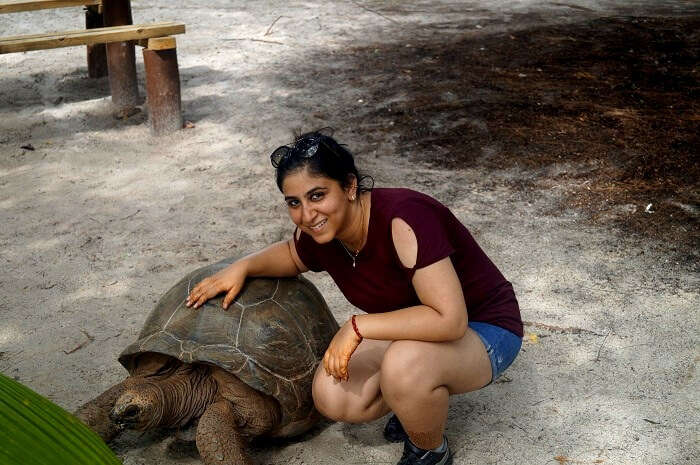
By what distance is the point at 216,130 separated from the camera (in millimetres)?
6160

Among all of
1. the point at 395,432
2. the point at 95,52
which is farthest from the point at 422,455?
the point at 95,52

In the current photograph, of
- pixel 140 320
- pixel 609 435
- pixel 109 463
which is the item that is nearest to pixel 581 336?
pixel 609 435

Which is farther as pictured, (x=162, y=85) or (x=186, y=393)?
(x=162, y=85)

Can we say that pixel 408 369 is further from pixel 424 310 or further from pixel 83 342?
pixel 83 342

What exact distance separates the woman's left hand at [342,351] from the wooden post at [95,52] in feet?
19.1

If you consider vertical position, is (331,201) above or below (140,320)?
above

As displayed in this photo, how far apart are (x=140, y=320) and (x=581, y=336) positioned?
6.87ft

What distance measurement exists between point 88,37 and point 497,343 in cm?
449

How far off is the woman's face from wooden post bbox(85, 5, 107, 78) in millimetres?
5595

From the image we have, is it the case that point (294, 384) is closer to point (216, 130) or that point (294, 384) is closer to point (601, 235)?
point (601, 235)

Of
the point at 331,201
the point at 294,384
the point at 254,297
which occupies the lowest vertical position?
the point at 294,384

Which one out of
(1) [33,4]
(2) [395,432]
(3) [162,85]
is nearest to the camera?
(2) [395,432]

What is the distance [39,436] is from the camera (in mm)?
417

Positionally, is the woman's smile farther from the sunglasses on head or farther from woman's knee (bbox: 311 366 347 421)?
woman's knee (bbox: 311 366 347 421)
